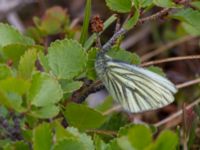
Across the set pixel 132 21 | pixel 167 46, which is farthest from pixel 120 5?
pixel 167 46

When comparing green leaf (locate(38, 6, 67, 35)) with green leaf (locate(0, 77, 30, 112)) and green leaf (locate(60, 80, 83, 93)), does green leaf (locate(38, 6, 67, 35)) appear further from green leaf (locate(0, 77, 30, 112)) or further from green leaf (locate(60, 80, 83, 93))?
green leaf (locate(0, 77, 30, 112))

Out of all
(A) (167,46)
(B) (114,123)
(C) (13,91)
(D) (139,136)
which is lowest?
(A) (167,46)

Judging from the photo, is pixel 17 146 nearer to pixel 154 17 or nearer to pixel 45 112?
pixel 45 112

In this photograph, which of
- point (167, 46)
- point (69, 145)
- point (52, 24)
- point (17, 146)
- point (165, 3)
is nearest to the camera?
point (69, 145)

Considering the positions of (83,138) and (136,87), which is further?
(136,87)

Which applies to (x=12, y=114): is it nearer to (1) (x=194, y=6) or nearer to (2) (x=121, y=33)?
(2) (x=121, y=33)

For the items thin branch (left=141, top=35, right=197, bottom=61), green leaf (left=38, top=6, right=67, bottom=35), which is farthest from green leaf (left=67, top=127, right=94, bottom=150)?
thin branch (left=141, top=35, right=197, bottom=61)
